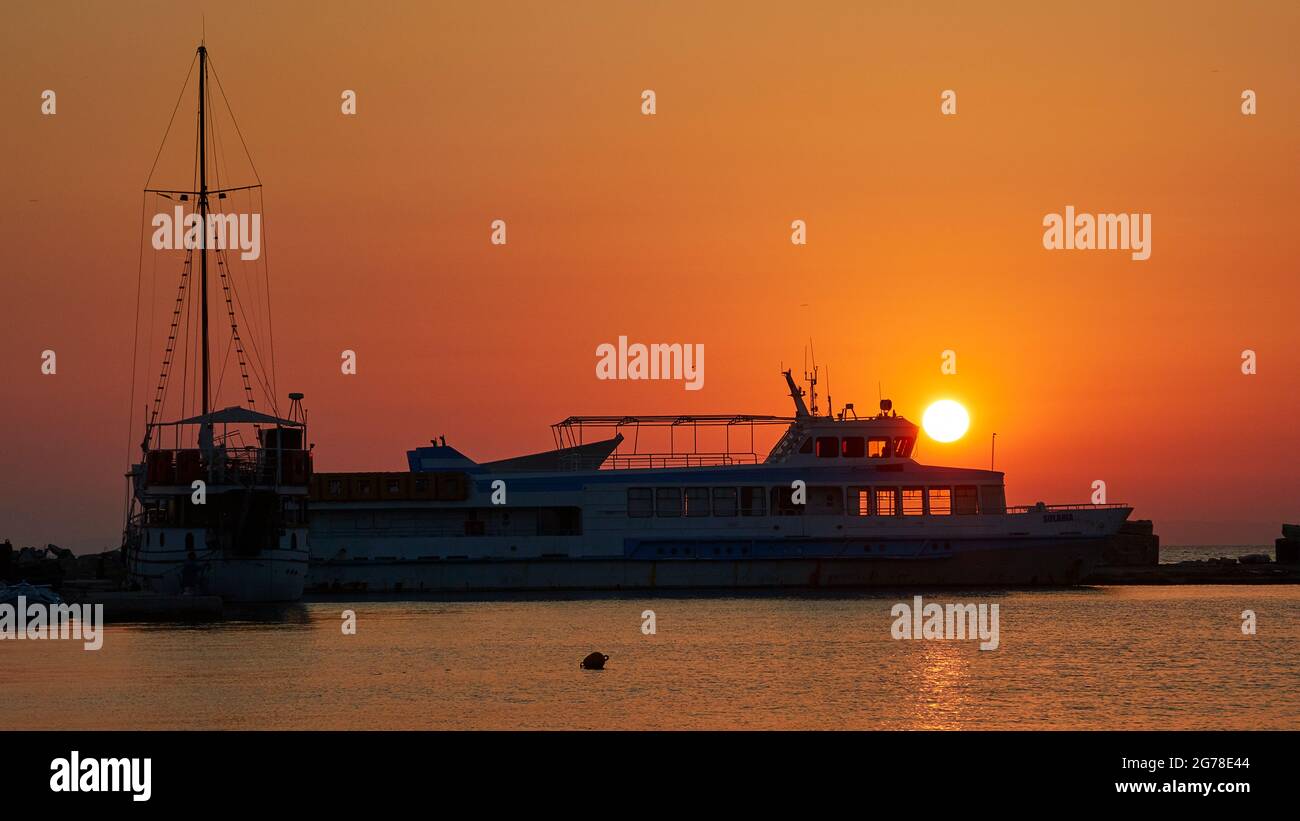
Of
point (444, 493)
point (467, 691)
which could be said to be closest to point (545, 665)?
point (467, 691)

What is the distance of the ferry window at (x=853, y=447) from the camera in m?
74.6

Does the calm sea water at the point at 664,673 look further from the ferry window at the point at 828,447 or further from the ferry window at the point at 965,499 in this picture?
the ferry window at the point at 828,447

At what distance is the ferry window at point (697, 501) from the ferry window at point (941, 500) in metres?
10.7

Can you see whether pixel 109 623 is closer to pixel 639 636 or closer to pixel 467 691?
pixel 639 636

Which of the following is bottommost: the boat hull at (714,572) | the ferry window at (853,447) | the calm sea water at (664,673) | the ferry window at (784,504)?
the calm sea water at (664,673)

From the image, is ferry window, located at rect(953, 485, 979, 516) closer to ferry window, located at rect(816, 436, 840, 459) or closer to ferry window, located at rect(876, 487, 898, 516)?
ferry window, located at rect(876, 487, 898, 516)

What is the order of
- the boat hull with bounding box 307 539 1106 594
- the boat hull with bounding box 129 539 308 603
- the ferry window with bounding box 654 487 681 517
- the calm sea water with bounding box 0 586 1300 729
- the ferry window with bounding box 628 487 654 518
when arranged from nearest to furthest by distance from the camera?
the calm sea water with bounding box 0 586 1300 729, the boat hull with bounding box 129 539 308 603, the boat hull with bounding box 307 539 1106 594, the ferry window with bounding box 628 487 654 518, the ferry window with bounding box 654 487 681 517

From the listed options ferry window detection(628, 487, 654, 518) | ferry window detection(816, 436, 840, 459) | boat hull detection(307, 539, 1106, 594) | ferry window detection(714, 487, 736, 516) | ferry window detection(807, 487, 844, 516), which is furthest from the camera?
ferry window detection(714, 487, 736, 516)

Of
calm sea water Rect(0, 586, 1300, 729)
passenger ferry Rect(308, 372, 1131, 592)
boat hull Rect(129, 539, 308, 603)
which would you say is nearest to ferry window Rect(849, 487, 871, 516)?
passenger ferry Rect(308, 372, 1131, 592)

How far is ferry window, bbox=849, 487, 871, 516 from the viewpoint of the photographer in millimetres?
75131

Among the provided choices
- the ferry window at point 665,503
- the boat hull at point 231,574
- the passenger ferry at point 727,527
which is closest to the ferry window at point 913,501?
the passenger ferry at point 727,527

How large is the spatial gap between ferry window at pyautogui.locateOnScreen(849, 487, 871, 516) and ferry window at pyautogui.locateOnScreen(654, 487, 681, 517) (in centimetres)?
811
